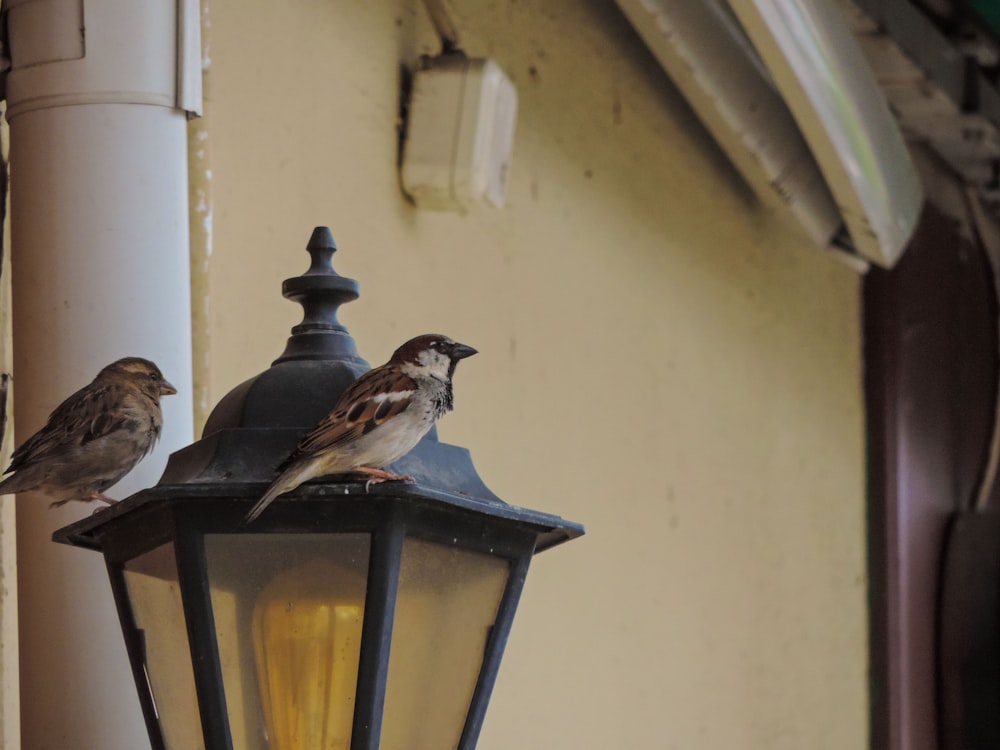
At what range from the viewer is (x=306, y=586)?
6.06 ft

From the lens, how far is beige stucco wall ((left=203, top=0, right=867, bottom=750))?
127 inches

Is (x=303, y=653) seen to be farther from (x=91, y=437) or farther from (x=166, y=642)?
(x=91, y=437)

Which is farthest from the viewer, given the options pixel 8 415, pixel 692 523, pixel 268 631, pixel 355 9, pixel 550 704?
pixel 692 523

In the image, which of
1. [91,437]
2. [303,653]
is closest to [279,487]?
[303,653]

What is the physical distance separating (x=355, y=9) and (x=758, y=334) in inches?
85.3

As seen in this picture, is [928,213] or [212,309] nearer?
[212,309]

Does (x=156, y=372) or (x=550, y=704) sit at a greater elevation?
(x=156, y=372)

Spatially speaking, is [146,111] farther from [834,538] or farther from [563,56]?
[834,538]

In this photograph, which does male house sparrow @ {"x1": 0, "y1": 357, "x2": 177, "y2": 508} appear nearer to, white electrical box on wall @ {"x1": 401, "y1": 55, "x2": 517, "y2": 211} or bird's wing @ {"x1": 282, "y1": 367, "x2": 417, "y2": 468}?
bird's wing @ {"x1": 282, "y1": 367, "x2": 417, "y2": 468}

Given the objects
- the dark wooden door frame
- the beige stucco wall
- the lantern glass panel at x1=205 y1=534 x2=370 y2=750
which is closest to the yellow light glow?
the lantern glass panel at x1=205 y1=534 x2=370 y2=750

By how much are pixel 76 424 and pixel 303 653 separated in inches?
21.0

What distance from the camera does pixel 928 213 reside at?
6305 mm

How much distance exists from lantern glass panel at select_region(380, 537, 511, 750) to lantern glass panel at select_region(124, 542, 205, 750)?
0.22 metres

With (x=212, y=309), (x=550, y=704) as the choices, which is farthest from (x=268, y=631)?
(x=550, y=704)
